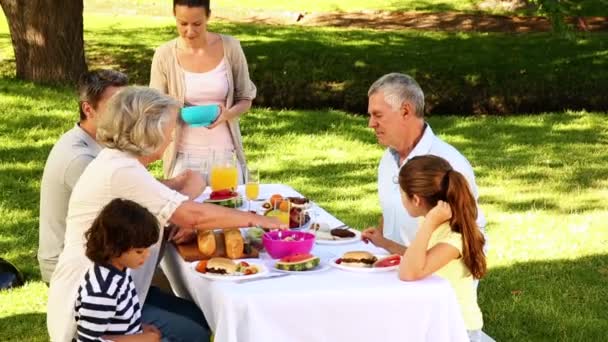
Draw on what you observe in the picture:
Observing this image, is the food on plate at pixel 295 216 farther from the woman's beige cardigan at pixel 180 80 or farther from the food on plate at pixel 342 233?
the woman's beige cardigan at pixel 180 80

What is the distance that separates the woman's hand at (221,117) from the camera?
5687mm

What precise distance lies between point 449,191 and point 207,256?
1031mm

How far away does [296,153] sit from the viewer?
10594 millimetres

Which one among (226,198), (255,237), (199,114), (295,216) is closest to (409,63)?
(199,114)

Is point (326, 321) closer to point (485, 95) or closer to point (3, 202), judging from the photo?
point (3, 202)

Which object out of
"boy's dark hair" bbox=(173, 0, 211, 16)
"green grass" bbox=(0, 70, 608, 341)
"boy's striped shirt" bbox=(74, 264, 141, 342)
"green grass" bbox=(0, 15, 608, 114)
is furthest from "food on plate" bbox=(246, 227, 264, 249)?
"green grass" bbox=(0, 15, 608, 114)

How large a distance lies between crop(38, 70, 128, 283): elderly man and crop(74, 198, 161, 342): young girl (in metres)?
0.86

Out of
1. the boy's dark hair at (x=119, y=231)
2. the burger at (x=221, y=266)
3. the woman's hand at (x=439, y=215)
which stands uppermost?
the woman's hand at (x=439, y=215)

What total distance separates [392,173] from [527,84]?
9.70 m

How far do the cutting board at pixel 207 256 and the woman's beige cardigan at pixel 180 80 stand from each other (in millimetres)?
1506

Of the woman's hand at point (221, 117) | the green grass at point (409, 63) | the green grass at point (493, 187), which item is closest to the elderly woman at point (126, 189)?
the woman's hand at point (221, 117)

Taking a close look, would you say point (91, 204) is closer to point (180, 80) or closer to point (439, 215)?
point (439, 215)

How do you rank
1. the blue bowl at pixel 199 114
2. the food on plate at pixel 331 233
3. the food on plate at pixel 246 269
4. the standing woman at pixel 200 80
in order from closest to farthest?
1. the food on plate at pixel 246 269
2. the food on plate at pixel 331 233
3. the blue bowl at pixel 199 114
4. the standing woman at pixel 200 80

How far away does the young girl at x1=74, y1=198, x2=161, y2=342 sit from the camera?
147 inches
